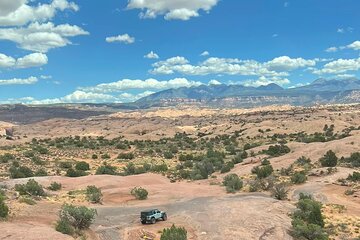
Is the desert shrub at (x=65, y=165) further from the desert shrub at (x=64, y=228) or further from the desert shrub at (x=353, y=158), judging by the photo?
the desert shrub at (x=64, y=228)

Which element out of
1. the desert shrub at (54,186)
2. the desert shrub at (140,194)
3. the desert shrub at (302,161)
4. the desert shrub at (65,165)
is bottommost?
the desert shrub at (302,161)

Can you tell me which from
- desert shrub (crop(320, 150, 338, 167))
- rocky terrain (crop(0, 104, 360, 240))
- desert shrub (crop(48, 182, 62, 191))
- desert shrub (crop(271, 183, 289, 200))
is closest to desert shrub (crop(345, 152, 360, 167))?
rocky terrain (crop(0, 104, 360, 240))

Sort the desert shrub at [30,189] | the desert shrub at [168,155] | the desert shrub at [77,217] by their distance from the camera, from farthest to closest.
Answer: the desert shrub at [168,155], the desert shrub at [30,189], the desert shrub at [77,217]

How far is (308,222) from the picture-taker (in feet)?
105

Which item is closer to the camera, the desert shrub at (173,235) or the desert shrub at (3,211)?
the desert shrub at (173,235)

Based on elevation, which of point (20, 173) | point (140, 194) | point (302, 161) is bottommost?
point (302, 161)

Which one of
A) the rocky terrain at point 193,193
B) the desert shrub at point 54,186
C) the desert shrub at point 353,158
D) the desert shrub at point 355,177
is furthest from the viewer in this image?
the desert shrub at point 353,158

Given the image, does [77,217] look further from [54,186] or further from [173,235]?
[54,186]

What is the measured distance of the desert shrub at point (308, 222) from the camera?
29359 millimetres

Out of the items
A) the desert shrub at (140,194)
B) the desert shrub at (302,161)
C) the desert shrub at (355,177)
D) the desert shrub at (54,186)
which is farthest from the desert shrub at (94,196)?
the desert shrub at (302,161)

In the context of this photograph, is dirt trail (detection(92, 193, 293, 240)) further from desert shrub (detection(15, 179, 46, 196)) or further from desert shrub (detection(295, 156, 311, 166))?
desert shrub (detection(295, 156, 311, 166))

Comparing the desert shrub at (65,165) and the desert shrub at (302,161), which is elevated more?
the desert shrub at (65,165)

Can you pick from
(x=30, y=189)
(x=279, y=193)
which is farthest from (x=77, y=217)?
(x=279, y=193)

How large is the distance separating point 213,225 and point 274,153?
1481 inches
